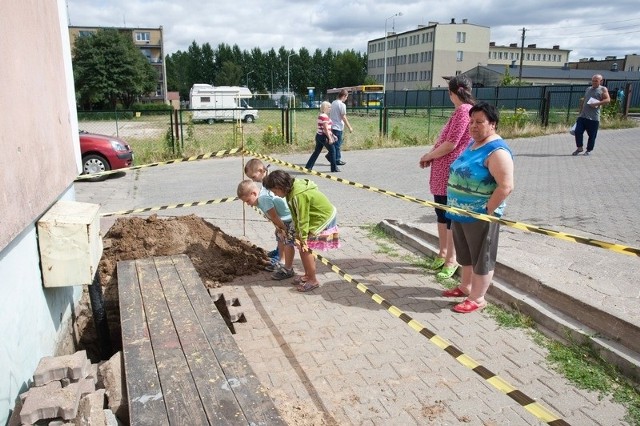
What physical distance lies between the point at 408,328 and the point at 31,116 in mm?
3164

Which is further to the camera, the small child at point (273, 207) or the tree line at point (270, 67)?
the tree line at point (270, 67)

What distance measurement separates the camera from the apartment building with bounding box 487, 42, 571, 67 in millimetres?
105562

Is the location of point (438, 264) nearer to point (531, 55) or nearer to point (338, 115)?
point (338, 115)

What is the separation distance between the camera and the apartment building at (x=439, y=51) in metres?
89.2

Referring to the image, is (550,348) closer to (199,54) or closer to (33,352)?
(33,352)

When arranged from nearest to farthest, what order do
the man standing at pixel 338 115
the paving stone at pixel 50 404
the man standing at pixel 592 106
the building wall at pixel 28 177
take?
the paving stone at pixel 50 404, the building wall at pixel 28 177, the man standing at pixel 338 115, the man standing at pixel 592 106

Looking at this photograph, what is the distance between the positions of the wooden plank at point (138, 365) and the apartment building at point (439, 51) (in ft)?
283

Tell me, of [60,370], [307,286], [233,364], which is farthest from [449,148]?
[60,370]

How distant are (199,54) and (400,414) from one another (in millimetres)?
118295

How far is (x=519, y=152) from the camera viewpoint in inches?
595

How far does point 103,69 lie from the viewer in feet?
177

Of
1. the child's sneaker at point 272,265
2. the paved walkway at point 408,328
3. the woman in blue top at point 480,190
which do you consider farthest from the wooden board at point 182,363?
the woman in blue top at point 480,190

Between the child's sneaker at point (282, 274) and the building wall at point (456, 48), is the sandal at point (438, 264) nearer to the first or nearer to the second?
the child's sneaker at point (282, 274)

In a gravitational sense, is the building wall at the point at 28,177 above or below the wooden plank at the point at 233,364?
above
